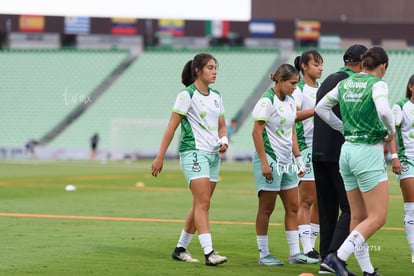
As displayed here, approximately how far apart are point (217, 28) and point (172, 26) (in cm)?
282

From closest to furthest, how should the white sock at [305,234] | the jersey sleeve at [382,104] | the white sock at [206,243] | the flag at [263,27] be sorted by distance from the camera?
1. the jersey sleeve at [382,104]
2. the white sock at [206,243]
3. the white sock at [305,234]
4. the flag at [263,27]

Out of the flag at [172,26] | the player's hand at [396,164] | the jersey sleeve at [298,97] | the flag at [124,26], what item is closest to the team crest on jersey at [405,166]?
the player's hand at [396,164]

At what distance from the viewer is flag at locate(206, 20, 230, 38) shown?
5828cm

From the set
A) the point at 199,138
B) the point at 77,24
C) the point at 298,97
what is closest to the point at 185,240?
the point at 199,138

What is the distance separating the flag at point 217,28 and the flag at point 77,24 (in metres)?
7.61

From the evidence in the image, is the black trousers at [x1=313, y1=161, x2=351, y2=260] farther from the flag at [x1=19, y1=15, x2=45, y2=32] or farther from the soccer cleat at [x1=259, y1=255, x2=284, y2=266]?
the flag at [x1=19, y1=15, x2=45, y2=32]

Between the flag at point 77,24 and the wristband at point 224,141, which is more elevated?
the wristband at point 224,141

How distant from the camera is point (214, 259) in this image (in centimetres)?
1005

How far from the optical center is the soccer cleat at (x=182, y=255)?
10.6m

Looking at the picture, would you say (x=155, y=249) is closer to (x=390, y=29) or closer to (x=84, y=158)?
(x=84, y=158)

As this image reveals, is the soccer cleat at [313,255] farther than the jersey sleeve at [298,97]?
No

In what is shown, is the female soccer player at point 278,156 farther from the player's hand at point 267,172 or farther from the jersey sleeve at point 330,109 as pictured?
the jersey sleeve at point 330,109

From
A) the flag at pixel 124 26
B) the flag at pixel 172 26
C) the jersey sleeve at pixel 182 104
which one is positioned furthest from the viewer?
the flag at pixel 124 26

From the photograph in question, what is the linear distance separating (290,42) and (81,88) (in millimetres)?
13150
